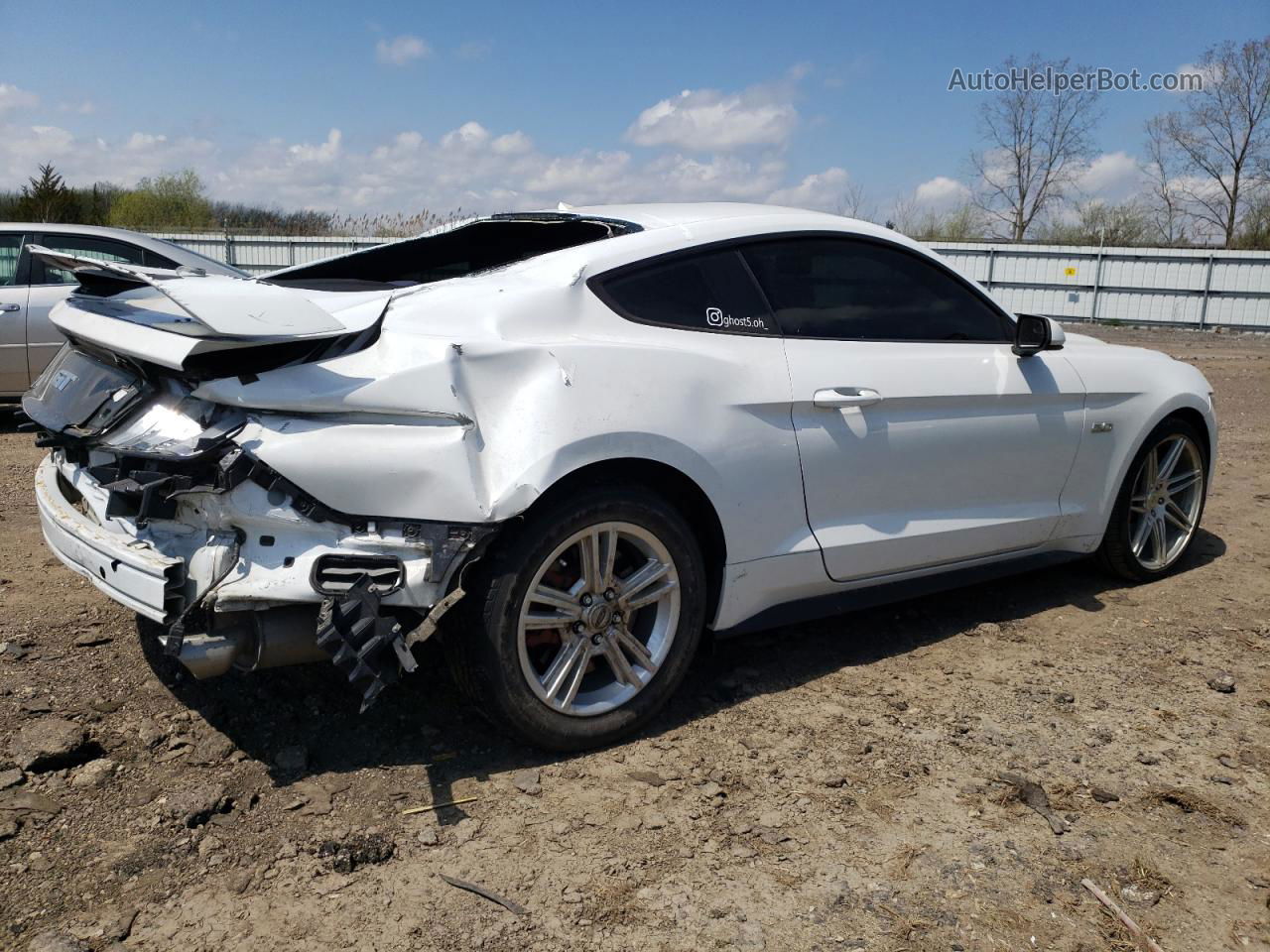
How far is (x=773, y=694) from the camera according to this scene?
366 cm

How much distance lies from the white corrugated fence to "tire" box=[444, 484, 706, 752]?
20.5 m

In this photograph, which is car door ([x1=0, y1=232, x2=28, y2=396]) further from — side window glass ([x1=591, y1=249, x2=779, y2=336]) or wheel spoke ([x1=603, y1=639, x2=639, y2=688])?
wheel spoke ([x1=603, y1=639, x2=639, y2=688])

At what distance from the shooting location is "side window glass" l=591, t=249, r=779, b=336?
3266mm

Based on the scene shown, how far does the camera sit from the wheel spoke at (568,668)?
3051 mm

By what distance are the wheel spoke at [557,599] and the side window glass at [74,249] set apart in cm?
621

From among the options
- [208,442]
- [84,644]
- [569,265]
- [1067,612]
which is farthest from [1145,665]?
[84,644]

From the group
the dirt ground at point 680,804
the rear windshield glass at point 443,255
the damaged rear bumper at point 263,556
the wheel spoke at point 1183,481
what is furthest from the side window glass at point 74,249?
the wheel spoke at point 1183,481

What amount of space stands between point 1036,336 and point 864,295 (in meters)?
0.84

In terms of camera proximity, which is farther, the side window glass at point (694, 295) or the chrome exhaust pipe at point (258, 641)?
the side window glass at point (694, 295)

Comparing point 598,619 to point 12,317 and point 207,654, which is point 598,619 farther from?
point 12,317

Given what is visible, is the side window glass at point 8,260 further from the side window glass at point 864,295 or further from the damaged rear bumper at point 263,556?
the side window glass at point 864,295

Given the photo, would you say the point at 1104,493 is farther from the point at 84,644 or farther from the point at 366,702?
the point at 84,644

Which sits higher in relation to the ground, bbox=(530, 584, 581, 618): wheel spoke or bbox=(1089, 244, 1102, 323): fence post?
bbox=(1089, 244, 1102, 323): fence post

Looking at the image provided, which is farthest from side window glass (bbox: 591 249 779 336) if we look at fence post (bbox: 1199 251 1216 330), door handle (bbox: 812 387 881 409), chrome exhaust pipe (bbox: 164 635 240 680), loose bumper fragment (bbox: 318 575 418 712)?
fence post (bbox: 1199 251 1216 330)
